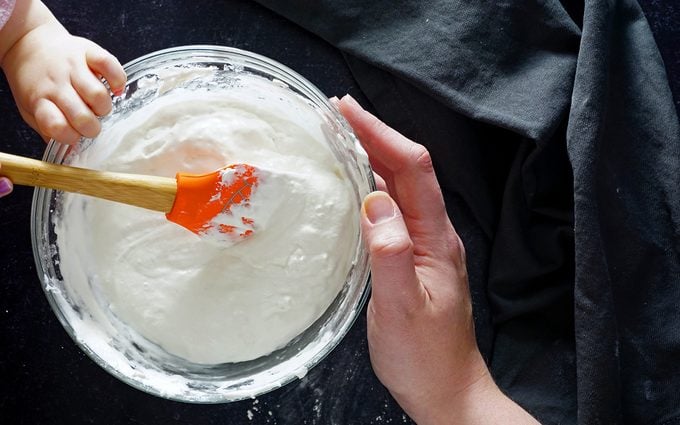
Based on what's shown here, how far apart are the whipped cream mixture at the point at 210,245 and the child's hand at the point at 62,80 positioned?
91 millimetres

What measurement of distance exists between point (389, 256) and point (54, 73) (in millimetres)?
448

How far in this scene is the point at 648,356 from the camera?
3.41 ft

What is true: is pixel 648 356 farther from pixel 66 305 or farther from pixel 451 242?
pixel 66 305

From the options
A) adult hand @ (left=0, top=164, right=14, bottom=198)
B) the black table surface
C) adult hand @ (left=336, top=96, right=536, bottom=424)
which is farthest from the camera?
the black table surface

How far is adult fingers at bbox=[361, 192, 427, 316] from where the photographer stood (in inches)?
33.5

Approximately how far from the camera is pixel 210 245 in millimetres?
960

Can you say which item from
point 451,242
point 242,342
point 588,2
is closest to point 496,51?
point 588,2

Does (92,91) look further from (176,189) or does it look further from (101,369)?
(101,369)

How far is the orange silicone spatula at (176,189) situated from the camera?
0.81 meters

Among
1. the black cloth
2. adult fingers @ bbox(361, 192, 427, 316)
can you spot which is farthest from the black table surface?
adult fingers @ bbox(361, 192, 427, 316)

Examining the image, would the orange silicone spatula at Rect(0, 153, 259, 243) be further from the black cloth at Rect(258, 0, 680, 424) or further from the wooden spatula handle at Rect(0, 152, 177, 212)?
the black cloth at Rect(258, 0, 680, 424)

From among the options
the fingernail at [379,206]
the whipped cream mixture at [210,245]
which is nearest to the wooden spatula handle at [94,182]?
the whipped cream mixture at [210,245]

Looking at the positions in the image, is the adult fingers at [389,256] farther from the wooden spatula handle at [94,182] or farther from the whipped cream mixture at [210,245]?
the wooden spatula handle at [94,182]

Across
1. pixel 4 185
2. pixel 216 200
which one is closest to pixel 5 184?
pixel 4 185
